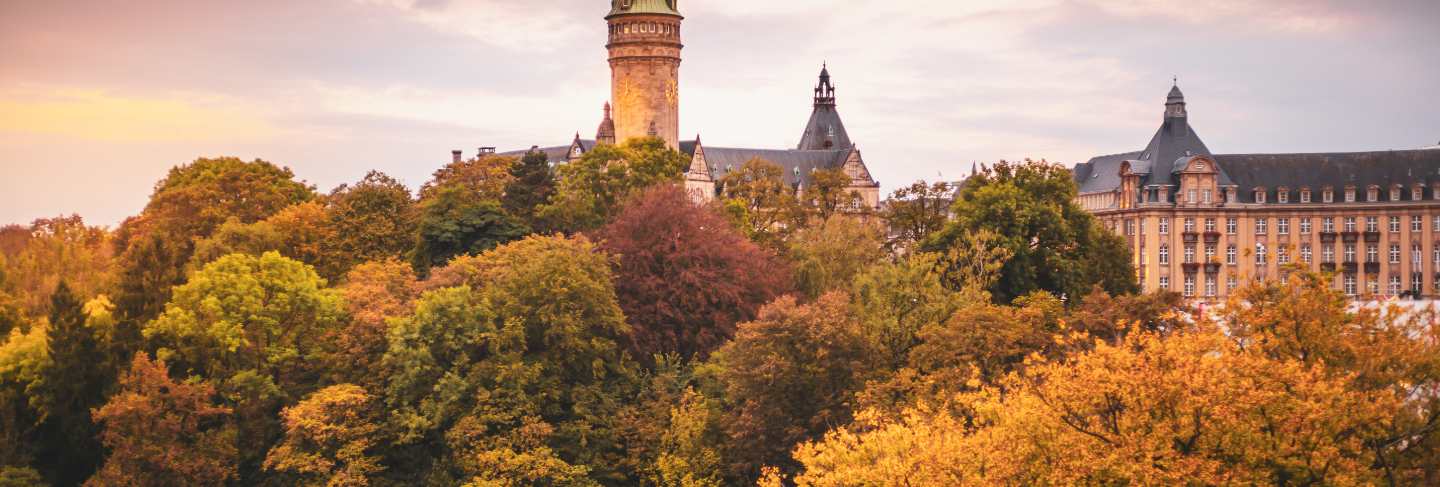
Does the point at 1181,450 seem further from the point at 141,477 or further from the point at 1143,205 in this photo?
the point at 1143,205

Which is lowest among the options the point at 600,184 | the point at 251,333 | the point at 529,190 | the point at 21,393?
the point at 21,393

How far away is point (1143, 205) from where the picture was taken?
452 ft

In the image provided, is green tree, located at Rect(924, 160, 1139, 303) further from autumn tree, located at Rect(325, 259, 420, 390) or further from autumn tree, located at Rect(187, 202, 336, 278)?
autumn tree, located at Rect(187, 202, 336, 278)

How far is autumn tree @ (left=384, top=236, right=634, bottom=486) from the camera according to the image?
56.5 metres

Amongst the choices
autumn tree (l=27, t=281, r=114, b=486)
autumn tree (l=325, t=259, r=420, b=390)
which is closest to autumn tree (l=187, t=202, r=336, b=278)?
autumn tree (l=27, t=281, r=114, b=486)

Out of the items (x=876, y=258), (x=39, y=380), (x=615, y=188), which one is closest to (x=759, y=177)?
(x=615, y=188)

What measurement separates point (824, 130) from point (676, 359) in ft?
382

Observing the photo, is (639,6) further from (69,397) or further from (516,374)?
(516,374)

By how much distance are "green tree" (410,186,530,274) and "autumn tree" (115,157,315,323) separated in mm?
9241

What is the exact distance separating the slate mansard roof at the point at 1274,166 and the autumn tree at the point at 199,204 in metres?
67.5

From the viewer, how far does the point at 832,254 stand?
2832 inches

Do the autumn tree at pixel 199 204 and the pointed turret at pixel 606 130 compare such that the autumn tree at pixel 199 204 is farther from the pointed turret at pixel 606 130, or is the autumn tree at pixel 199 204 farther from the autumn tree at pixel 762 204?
the pointed turret at pixel 606 130

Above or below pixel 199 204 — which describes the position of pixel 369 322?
below

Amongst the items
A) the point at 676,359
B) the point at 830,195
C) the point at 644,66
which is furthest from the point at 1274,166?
the point at 676,359
